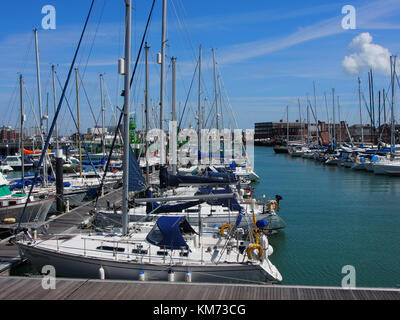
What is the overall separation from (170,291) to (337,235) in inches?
647

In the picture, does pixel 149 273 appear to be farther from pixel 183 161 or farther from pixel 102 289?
pixel 183 161

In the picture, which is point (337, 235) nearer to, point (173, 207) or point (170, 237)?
point (173, 207)

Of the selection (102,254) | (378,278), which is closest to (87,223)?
(102,254)

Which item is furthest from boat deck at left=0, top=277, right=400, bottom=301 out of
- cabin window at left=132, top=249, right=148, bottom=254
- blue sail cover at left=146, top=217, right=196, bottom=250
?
blue sail cover at left=146, top=217, right=196, bottom=250

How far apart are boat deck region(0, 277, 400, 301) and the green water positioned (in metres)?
6.40

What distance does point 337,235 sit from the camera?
24766 millimetres

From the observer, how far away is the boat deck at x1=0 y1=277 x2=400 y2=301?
35.3 ft

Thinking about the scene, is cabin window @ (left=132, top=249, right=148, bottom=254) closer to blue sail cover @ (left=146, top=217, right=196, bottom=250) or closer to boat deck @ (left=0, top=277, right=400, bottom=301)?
blue sail cover @ (left=146, top=217, right=196, bottom=250)

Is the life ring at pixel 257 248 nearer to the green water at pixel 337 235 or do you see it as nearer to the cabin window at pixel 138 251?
the green water at pixel 337 235

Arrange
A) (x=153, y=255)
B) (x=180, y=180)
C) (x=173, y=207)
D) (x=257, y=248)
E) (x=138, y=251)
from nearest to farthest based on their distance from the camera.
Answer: (x=257, y=248), (x=153, y=255), (x=138, y=251), (x=173, y=207), (x=180, y=180)

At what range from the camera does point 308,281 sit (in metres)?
17.4

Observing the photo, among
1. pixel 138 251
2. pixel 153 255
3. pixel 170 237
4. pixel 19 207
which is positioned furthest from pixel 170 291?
pixel 19 207
